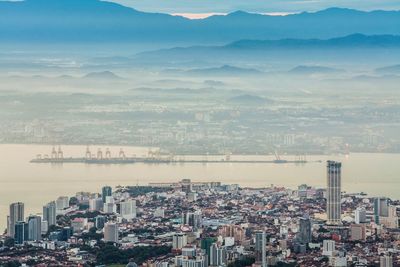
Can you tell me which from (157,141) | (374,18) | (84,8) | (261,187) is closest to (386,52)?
(374,18)

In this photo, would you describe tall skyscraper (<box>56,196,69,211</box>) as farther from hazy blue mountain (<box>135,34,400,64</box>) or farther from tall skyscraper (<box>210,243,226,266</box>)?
hazy blue mountain (<box>135,34,400,64</box>)

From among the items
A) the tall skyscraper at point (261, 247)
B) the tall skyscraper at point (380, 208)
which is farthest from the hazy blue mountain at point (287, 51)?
the tall skyscraper at point (261, 247)

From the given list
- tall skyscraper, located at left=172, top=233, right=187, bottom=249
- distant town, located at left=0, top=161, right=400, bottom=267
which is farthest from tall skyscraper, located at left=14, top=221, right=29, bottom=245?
tall skyscraper, located at left=172, top=233, right=187, bottom=249

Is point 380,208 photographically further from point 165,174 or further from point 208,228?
point 165,174

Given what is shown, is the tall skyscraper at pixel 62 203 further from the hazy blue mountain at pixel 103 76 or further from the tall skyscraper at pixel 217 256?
the hazy blue mountain at pixel 103 76

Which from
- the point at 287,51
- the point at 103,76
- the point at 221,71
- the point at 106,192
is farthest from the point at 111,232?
the point at 287,51

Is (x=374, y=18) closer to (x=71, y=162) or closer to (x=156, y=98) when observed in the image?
(x=156, y=98)
